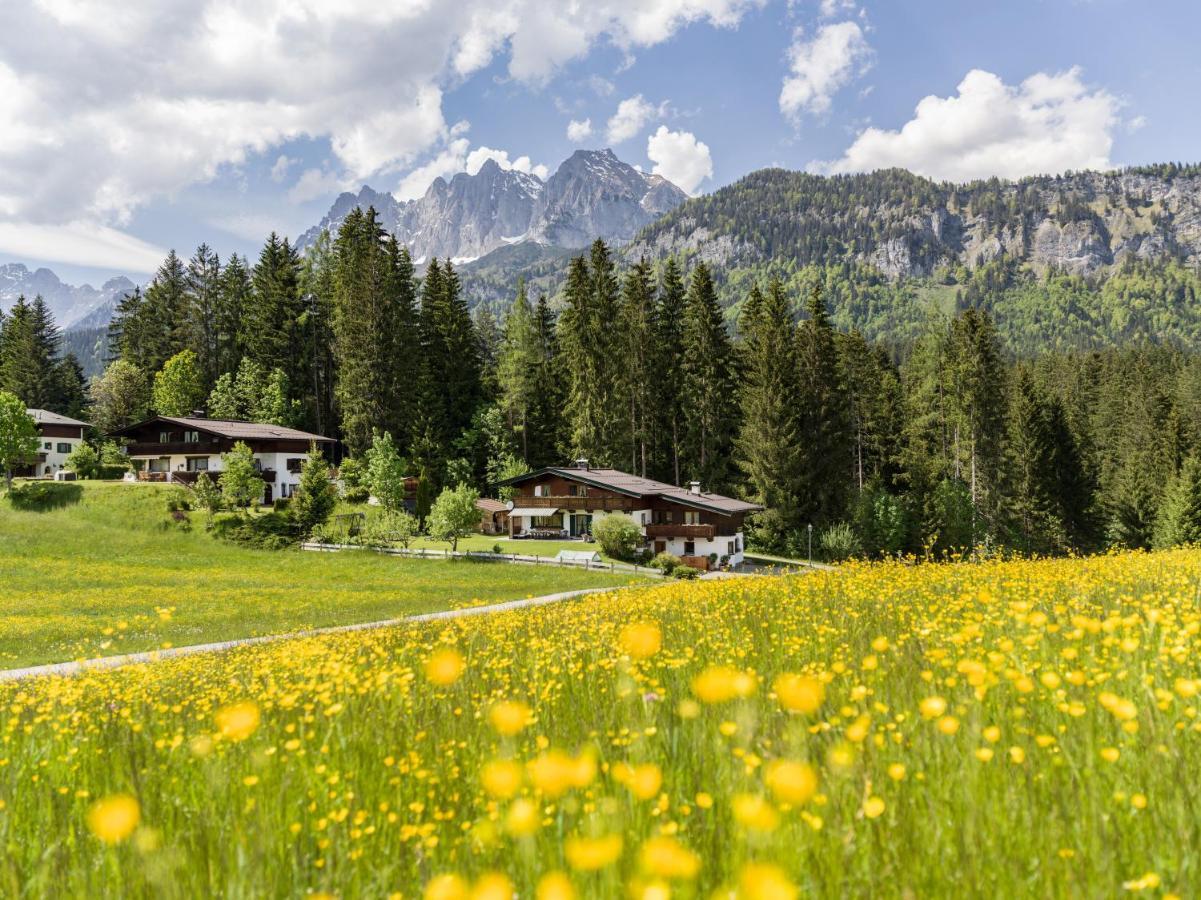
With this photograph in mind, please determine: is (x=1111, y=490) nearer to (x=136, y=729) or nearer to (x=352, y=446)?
(x=352, y=446)

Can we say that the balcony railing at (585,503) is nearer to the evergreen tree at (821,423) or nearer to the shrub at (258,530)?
the evergreen tree at (821,423)

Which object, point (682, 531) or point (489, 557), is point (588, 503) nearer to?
point (682, 531)

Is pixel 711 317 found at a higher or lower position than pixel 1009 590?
higher

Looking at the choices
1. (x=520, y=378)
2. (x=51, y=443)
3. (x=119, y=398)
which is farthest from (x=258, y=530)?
(x=51, y=443)

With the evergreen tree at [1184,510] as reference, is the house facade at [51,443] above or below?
above

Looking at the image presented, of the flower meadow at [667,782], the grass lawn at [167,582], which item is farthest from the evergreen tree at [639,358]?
the flower meadow at [667,782]

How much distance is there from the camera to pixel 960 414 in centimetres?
6688

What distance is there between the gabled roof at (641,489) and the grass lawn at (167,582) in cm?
1443

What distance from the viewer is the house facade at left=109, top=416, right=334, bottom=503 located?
198 ft

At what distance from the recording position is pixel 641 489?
184 feet

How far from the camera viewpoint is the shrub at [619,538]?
160 feet

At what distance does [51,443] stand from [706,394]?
69168mm

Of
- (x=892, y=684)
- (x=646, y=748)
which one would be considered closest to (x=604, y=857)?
(x=646, y=748)

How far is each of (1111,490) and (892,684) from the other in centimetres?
9105
